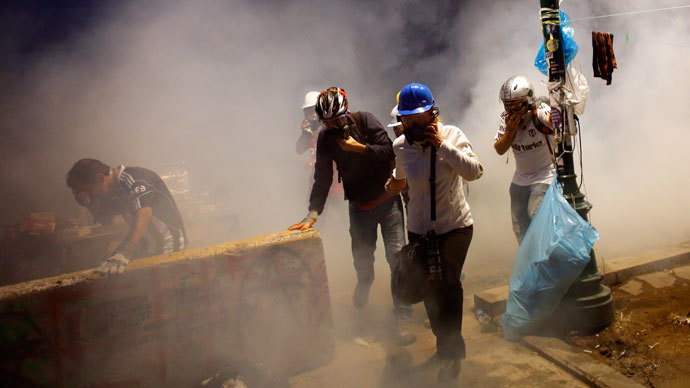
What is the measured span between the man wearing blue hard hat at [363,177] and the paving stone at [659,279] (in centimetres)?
197

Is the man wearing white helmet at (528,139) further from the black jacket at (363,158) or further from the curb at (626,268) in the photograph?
the black jacket at (363,158)

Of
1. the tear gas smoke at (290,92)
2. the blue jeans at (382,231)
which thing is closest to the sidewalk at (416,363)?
the blue jeans at (382,231)

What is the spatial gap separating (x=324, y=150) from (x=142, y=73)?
7148 millimetres

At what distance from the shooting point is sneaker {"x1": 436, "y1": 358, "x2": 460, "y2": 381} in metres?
2.73

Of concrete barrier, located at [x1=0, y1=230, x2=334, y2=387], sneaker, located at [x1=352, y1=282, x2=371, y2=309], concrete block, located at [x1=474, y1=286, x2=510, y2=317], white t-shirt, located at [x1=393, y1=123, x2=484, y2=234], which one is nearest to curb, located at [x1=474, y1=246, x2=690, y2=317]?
concrete block, located at [x1=474, y1=286, x2=510, y2=317]

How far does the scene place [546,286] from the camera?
9.57 feet

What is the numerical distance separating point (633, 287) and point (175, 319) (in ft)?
11.5

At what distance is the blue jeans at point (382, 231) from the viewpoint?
3490 millimetres

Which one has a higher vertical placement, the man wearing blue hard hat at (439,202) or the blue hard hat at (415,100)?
the blue hard hat at (415,100)

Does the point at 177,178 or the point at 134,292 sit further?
the point at 177,178

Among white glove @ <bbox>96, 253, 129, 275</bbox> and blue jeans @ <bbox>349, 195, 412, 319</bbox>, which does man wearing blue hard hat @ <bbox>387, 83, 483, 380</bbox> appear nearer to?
blue jeans @ <bbox>349, 195, 412, 319</bbox>

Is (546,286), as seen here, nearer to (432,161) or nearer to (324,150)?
(432,161)

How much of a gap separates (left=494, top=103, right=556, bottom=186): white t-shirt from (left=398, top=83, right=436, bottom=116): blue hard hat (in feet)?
4.12

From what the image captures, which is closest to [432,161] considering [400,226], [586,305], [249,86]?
[400,226]
